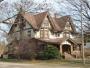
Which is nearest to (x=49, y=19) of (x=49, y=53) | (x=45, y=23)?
(x=45, y=23)

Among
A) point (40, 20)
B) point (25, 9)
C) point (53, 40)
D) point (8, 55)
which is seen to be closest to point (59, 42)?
point (53, 40)

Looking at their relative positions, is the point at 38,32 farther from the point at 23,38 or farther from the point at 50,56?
the point at 50,56

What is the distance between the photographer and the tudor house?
211ft

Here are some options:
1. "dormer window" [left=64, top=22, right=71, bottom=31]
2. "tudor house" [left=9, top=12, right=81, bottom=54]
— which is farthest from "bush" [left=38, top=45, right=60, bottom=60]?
"dormer window" [left=64, top=22, right=71, bottom=31]

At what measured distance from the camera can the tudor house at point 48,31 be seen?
211 feet

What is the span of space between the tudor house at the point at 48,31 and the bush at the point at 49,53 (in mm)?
3783

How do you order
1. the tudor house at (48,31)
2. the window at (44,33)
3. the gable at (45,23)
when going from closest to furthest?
1. the tudor house at (48,31)
2. the gable at (45,23)
3. the window at (44,33)

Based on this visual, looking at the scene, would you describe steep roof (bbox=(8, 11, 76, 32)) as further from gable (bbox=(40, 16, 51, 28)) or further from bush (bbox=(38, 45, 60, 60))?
bush (bbox=(38, 45, 60, 60))

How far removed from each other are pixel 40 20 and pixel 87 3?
18345mm

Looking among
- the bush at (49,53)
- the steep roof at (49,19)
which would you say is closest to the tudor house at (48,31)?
the steep roof at (49,19)

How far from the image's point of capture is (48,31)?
2638 inches

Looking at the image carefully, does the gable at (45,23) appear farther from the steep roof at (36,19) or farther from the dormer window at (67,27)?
the dormer window at (67,27)

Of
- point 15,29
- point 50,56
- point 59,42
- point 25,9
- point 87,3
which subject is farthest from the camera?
point 15,29

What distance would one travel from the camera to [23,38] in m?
67.4
